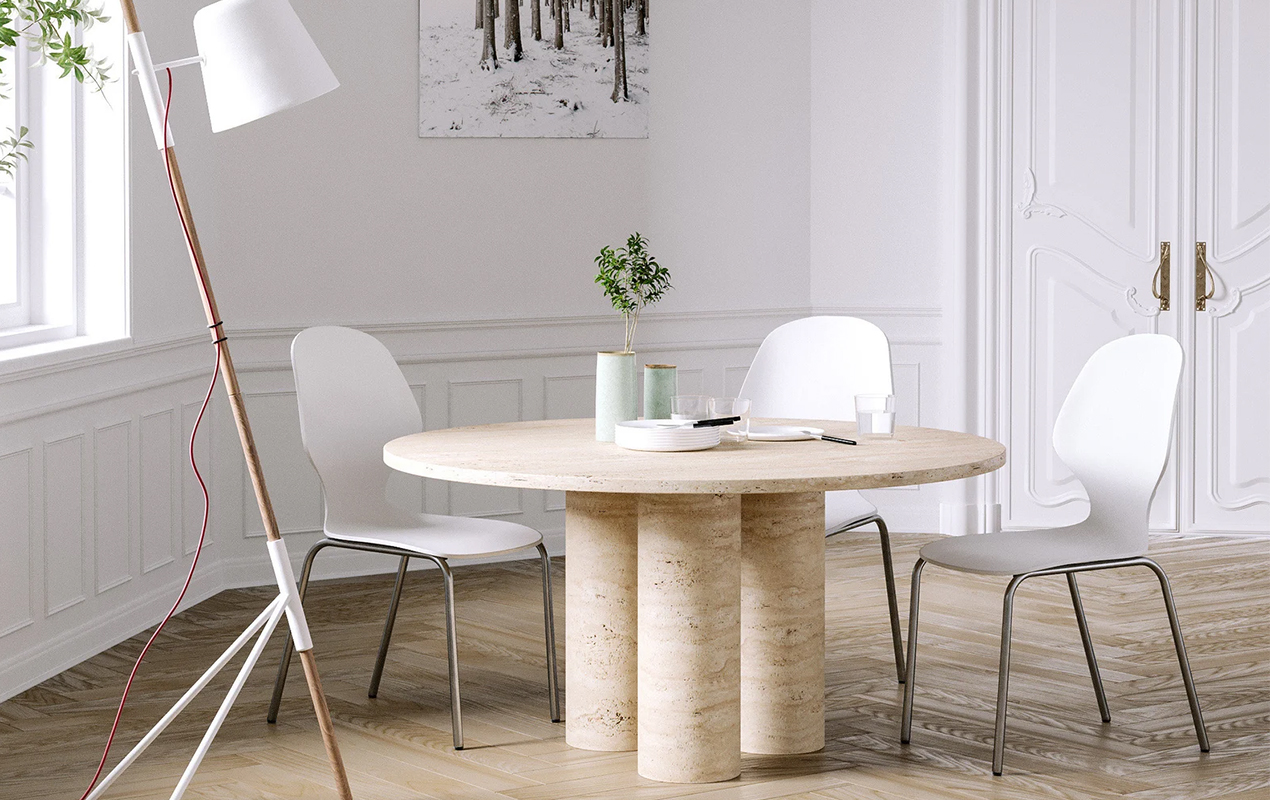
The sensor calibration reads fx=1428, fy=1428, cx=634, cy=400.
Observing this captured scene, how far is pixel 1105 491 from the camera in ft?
10.5

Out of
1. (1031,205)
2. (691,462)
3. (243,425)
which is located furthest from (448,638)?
(1031,205)

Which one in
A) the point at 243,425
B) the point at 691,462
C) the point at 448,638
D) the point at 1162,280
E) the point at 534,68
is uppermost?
the point at 534,68

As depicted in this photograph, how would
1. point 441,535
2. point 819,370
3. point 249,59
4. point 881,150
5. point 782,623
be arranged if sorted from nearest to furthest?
point 249,59 < point 782,623 < point 441,535 < point 819,370 < point 881,150

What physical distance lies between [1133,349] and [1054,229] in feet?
7.83

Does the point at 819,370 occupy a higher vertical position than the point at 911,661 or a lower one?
higher

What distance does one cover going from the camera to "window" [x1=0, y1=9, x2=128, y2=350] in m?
3.96

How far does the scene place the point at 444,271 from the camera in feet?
16.7

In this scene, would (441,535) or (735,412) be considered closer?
(735,412)

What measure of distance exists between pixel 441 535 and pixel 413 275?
1.94 metres

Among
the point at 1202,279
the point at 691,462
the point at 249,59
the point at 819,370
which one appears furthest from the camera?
the point at 1202,279

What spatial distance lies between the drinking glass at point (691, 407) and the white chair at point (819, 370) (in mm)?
724

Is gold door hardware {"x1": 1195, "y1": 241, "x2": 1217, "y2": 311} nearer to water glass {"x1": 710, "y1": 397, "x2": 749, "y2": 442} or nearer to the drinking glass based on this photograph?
water glass {"x1": 710, "y1": 397, "x2": 749, "y2": 442}

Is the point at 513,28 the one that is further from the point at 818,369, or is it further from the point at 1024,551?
the point at 1024,551

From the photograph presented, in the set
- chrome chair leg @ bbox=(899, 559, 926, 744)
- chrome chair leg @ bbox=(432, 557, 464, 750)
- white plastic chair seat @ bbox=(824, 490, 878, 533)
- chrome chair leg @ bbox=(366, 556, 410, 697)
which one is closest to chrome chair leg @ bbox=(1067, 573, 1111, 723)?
chrome chair leg @ bbox=(899, 559, 926, 744)
